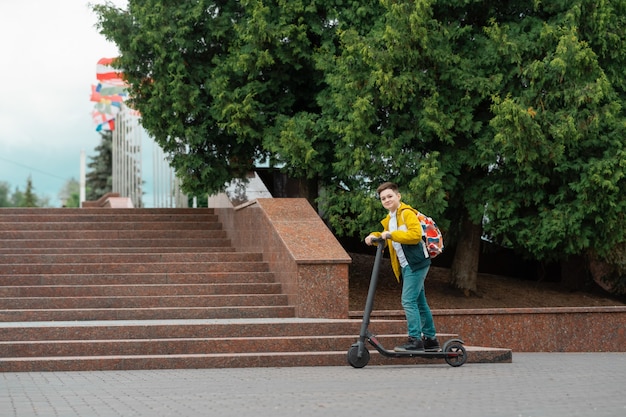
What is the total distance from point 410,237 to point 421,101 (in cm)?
683

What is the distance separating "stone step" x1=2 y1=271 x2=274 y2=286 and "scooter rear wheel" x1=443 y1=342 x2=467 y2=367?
467cm

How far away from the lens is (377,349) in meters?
10.8

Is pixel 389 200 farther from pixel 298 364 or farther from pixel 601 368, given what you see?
pixel 601 368

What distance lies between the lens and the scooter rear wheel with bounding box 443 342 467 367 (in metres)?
11.1

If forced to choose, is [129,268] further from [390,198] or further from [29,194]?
[29,194]

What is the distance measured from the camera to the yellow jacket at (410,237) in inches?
424

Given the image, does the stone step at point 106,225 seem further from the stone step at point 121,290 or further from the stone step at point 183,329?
the stone step at point 183,329

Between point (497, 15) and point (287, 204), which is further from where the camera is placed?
point (497, 15)

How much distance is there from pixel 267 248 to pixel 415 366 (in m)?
4.87

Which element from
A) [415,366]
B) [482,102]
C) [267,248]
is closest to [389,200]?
[415,366]

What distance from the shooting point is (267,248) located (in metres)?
16.0

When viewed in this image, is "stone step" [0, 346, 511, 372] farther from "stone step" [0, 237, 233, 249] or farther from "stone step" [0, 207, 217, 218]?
"stone step" [0, 207, 217, 218]

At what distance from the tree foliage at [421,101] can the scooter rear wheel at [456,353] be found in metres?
5.60

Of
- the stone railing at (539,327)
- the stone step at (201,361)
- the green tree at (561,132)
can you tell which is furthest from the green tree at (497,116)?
the stone step at (201,361)
